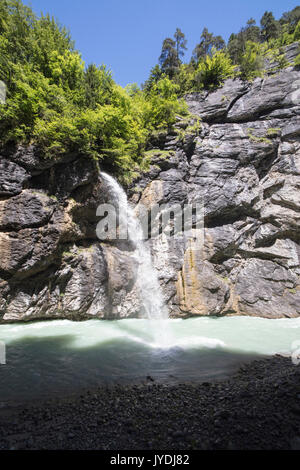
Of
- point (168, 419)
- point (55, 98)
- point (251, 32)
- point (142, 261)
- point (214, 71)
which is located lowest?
point (168, 419)

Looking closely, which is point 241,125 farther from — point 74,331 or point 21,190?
point 74,331

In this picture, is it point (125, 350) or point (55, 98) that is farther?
point (55, 98)

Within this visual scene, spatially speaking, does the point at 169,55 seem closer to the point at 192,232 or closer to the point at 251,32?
the point at 251,32

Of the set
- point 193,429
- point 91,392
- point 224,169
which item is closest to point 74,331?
point 91,392

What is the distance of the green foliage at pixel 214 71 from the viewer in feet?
55.2

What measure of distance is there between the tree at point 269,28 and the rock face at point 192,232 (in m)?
15.6

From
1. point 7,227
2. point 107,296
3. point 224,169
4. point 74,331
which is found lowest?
point 74,331

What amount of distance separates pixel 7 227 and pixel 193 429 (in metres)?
9.80

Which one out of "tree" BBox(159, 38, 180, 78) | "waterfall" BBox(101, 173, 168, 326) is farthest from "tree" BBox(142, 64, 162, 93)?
"waterfall" BBox(101, 173, 168, 326)

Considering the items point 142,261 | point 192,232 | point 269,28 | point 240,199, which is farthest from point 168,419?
point 269,28

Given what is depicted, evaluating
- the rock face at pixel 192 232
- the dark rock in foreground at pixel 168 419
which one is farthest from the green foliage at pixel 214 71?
the dark rock in foreground at pixel 168 419

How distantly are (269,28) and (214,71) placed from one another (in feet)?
61.0

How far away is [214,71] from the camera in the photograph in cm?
1708

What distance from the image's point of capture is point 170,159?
14.6 metres
